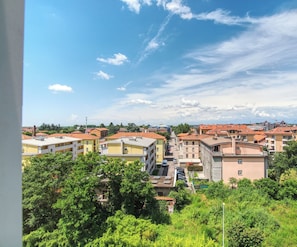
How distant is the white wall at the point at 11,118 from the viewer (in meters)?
0.56

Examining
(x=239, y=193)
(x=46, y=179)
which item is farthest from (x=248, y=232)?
(x=46, y=179)

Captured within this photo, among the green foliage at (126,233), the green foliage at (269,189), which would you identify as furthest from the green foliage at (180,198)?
the green foliage at (269,189)

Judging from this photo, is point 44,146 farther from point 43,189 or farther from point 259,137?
point 259,137

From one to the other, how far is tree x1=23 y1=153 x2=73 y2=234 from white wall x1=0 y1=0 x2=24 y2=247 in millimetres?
5899

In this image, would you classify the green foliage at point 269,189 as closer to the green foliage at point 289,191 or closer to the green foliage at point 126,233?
the green foliage at point 289,191

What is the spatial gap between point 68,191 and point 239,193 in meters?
6.12

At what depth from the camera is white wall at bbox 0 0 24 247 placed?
1.85 ft

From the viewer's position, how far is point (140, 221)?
564 centimetres

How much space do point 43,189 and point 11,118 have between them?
621 cm

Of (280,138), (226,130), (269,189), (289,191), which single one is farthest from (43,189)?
(280,138)

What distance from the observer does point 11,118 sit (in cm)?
59

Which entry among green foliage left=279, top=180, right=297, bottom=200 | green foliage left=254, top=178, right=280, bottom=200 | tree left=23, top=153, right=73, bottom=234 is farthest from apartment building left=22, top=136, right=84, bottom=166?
green foliage left=279, top=180, right=297, bottom=200

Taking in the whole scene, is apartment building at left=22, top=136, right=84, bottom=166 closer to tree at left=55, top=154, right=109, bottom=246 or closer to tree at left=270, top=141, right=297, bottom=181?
tree at left=55, top=154, right=109, bottom=246

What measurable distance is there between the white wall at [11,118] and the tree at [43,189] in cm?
590
